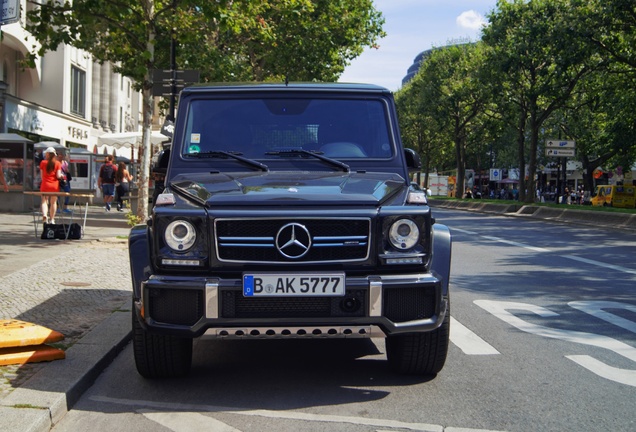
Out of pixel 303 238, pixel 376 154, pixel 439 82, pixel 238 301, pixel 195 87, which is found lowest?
pixel 238 301

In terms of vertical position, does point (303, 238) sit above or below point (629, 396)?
above

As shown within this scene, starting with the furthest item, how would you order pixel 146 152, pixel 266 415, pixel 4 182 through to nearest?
pixel 4 182, pixel 146 152, pixel 266 415

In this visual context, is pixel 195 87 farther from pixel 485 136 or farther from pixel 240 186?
pixel 485 136

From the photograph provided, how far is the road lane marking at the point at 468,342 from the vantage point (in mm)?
6836

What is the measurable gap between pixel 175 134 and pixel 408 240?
7.43 ft

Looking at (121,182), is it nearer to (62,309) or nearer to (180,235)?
(62,309)

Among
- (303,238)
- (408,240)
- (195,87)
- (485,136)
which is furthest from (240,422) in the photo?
(485,136)

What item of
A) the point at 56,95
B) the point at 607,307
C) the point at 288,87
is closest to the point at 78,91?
the point at 56,95

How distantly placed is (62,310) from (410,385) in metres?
3.83

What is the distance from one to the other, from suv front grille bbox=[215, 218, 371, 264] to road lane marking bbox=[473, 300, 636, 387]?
2.09 meters

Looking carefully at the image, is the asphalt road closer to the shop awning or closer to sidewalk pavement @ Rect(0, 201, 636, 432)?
sidewalk pavement @ Rect(0, 201, 636, 432)

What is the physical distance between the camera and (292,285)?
5062 mm

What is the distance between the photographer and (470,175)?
95500 mm

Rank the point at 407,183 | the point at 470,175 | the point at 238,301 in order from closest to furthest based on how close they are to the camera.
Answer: the point at 238,301 < the point at 407,183 < the point at 470,175
